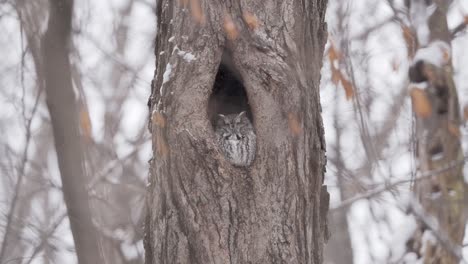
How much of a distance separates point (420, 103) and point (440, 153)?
0.70m

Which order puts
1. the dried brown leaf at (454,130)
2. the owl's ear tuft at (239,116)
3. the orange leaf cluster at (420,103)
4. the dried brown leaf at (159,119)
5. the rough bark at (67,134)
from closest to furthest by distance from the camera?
1. the rough bark at (67,134)
2. the dried brown leaf at (159,119)
3. the orange leaf cluster at (420,103)
4. the dried brown leaf at (454,130)
5. the owl's ear tuft at (239,116)

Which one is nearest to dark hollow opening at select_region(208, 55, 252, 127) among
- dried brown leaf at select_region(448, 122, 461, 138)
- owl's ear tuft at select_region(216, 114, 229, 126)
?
owl's ear tuft at select_region(216, 114, 229, 126)

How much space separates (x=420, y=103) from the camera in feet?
14.2

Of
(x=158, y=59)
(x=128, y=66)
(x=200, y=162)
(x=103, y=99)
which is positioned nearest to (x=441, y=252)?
(x=200, y=162)

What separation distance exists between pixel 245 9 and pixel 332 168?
1257 millimetres

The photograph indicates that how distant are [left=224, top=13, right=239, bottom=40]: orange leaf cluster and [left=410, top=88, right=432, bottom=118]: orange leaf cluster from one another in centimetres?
144

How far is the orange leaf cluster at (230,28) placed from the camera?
3.68m

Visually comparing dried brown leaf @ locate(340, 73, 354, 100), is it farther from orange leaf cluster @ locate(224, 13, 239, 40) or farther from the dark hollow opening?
the dark hollow opening

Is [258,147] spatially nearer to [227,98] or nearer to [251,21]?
[251,21]

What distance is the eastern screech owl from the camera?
13.5 ft

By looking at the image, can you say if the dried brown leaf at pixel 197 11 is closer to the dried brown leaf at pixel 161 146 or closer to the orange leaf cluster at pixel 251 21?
the orange leaf cluster at pixel 251 21

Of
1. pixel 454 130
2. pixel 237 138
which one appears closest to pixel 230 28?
pixel 237 138

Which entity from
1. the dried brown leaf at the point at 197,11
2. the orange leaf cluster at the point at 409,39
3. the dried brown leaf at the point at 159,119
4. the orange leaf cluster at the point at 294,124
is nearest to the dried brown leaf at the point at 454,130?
the orange leaf cluster at the point at 409,39

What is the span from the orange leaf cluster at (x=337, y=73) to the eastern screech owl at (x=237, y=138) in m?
0.69
